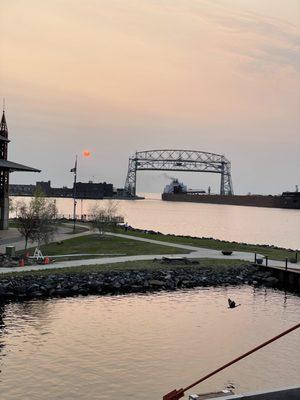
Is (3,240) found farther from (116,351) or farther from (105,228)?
(116,351)

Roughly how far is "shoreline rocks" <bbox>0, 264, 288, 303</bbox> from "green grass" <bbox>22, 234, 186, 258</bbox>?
8.55m

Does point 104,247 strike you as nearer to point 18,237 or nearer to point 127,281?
point 18,237

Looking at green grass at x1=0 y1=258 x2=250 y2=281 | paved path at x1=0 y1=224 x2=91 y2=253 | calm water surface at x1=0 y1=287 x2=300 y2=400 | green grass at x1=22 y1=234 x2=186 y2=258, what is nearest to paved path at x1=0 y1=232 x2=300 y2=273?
green grass at x1=0 y1=258 x2=250 y2=281

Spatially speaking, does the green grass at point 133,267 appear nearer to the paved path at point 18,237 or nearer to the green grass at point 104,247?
the green grass at point 104,247

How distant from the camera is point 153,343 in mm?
24812

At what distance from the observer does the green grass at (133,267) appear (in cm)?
3728

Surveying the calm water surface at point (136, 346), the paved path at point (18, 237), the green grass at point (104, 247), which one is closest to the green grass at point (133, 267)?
the calm water surface at point (136, 346)

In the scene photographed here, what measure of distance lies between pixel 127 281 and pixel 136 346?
45.7 feet

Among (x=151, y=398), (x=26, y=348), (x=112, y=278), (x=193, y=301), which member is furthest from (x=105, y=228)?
(x=151, y=398)

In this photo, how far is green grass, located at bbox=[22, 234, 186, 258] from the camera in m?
49.7

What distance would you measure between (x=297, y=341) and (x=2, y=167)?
1822 inches

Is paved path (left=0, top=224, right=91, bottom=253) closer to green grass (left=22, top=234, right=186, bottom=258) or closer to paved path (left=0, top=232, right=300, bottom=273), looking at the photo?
green grass (left=22, top=234, right=186, bottom=258)

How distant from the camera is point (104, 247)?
→ 52625 mm

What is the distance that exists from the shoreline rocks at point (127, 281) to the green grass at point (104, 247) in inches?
336
